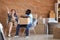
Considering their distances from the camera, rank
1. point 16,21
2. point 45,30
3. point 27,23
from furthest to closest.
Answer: point 45,30
point 16,21
point 27,23

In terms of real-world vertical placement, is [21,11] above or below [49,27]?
above

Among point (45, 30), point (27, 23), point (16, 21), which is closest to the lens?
point (27, 23)

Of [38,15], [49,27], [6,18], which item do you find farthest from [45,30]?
[6,18]

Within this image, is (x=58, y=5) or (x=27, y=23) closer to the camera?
(x=27, y=23)

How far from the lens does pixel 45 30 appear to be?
7672 mm

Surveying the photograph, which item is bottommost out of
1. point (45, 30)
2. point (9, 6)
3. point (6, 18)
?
point (45, 30)

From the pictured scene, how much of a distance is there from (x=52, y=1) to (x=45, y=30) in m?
1.37

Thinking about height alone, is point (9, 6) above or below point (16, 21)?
above

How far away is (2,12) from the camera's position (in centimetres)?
790

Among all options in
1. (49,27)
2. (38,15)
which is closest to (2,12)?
(38,15)

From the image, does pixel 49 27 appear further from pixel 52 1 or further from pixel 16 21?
pixel 16 21

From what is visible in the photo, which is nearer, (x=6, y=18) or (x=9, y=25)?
(x=9, y=25)

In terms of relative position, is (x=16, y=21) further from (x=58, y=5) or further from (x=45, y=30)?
(x=58, y=5)

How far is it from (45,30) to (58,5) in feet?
4.16
